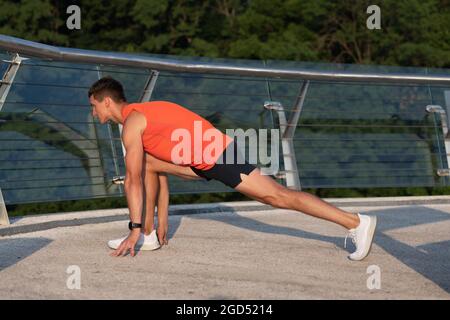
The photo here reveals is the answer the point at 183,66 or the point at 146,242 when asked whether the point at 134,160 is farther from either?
the point at 183,66

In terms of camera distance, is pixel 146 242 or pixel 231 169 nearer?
pixel 231 169

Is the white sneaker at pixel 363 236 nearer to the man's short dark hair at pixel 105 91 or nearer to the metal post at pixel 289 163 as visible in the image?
the man's short dark hair at pixel 105 91

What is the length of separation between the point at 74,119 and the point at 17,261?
249 centimetres

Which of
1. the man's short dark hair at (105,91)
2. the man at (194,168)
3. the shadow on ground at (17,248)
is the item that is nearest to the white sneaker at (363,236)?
the man at (194,168)

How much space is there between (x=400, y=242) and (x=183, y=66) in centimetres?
235

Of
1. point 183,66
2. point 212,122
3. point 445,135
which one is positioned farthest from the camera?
point 445,135

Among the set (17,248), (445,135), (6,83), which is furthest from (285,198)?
(445,135)

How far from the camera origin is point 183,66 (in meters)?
7.72

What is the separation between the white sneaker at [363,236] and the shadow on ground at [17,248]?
5.95 ft

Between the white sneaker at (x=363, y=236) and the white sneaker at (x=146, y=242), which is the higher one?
the white sneaker at (x=363, y=236)

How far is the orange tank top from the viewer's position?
5.52 meters

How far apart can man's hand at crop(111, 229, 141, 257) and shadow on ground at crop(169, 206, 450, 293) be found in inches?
39.0

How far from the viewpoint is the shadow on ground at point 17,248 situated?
5.30 meters

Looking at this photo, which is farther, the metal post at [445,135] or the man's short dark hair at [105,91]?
the metal post at [445,135]
